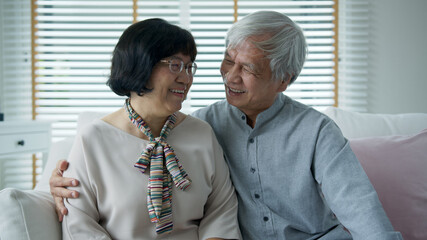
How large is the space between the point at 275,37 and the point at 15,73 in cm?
297

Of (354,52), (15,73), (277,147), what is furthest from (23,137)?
(354,52)

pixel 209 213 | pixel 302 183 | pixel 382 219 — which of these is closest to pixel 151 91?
pixel 209 213

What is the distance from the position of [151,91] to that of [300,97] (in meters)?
2.44

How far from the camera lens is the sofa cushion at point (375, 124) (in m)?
1.88

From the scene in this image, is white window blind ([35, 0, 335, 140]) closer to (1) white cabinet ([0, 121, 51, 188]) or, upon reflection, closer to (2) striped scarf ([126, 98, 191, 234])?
(1) white cabinet ([0, 121, 51, 188])

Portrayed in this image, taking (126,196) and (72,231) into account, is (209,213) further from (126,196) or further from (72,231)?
(72,231)

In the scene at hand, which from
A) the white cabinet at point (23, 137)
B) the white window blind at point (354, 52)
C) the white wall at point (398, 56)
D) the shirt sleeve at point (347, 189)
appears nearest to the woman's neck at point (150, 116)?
the shirt sleeve at point (347, 189)

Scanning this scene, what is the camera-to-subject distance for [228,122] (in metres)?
1.56

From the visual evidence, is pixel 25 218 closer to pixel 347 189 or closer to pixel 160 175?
pixel 160 175

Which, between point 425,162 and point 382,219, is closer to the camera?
point 382,219

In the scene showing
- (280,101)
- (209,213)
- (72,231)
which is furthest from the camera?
(280,101)

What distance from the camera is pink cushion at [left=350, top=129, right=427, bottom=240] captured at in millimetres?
1523

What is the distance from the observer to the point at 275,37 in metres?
1.42

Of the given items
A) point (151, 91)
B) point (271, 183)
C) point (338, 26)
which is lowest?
point (271, 183)
